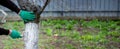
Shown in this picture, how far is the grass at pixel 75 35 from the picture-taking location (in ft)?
22.3

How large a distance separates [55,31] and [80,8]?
7.15 ft

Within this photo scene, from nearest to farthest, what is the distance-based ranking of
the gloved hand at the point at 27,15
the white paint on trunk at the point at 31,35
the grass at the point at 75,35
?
the gloved hand at the point at 27,15 → the white paint on trunk at the point at 31,35 → the grass at the point at 75,35

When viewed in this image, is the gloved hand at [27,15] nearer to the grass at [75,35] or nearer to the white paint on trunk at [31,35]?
the white paint on trunk at [31,35]

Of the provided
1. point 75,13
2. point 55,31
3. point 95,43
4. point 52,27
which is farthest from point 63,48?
point 75,13

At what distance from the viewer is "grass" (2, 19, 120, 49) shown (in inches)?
268

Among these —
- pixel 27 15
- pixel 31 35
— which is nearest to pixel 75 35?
pixel 31 35

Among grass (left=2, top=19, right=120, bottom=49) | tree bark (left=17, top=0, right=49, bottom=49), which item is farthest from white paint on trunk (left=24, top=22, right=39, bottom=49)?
grass (left=2, top=19, right=120, bottom=49)

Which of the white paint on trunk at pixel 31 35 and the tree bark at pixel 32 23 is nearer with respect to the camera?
the tree bark at pixel 32 23

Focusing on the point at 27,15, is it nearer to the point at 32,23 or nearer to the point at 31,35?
the point at 32,23

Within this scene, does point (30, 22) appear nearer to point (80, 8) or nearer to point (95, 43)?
point (95, 43)

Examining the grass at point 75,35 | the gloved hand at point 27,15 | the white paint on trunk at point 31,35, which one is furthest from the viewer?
the grass at point 75,35

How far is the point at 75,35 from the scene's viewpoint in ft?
25.5

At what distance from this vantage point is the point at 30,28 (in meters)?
3.58

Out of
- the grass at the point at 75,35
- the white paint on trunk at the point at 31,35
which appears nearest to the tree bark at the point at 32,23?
the white paint on trunk at the point at 31,35
